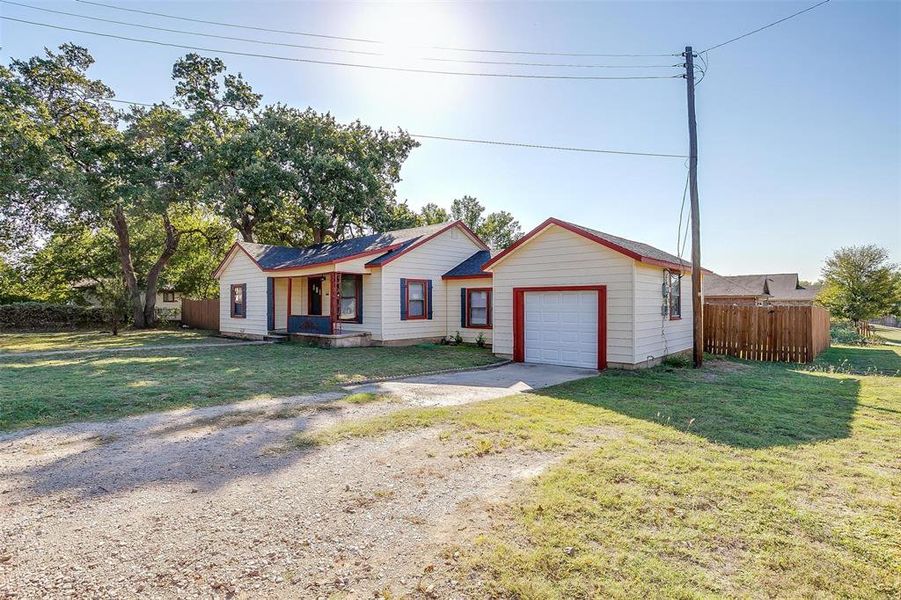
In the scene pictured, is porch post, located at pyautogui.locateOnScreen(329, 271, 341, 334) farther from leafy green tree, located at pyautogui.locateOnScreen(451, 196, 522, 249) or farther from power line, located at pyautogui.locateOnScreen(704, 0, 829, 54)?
leafy green tree, located at pyautogui.locateOnScreen(451, 196, 522, 249)

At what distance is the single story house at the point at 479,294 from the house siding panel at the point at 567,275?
3cm

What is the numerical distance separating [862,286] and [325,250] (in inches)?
1173

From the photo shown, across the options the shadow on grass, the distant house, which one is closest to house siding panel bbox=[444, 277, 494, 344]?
the shadow on grass

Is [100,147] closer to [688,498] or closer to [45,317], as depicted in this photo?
[45,317]

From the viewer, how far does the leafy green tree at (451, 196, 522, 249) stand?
43.7 m

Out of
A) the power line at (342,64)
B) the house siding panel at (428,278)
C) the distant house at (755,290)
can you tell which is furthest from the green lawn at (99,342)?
the distant house at (755,290)

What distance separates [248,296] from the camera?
19062 mm

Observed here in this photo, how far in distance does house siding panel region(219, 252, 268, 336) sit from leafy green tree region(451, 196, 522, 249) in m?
26.3

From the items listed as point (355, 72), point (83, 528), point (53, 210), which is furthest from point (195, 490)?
point (53, 210)

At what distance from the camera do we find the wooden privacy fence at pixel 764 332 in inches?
504

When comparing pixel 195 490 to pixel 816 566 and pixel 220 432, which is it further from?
pixel 816 566

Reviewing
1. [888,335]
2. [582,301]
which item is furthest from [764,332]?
[888,335]

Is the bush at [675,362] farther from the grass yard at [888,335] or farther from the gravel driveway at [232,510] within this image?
the grass yard at [888,335]

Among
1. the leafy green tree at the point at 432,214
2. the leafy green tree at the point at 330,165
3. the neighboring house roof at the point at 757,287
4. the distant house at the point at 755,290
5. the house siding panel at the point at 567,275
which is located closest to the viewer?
the house siding panel at the point at 567,275
